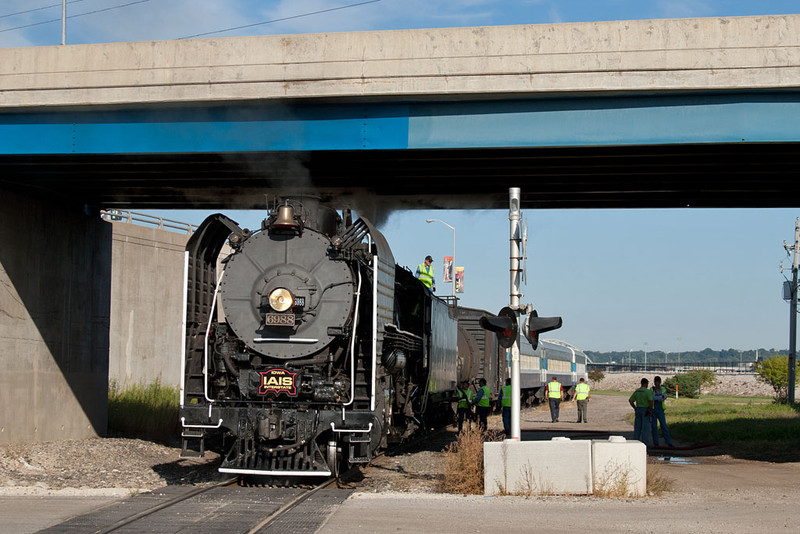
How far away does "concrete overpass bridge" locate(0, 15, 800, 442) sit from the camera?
477 inches

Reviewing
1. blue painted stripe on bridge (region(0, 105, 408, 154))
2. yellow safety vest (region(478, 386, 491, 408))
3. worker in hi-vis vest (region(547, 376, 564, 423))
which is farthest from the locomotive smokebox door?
worker in hi-vis vest (region(547, 376, 564, 423))

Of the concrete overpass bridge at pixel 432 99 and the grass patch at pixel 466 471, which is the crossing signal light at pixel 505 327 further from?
the concrete overpass bridge at pixel 432 99

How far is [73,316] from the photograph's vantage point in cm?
1688

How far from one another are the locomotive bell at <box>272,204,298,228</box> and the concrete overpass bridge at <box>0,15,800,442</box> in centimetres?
181

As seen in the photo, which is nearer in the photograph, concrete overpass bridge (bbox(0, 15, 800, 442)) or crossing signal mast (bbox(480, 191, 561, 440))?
crossing signal mast (bbox(480, 191, 561, 440))

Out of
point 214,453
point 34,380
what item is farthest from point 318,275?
point 34,380

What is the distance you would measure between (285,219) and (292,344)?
1656mm

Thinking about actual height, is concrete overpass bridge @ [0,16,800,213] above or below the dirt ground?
above

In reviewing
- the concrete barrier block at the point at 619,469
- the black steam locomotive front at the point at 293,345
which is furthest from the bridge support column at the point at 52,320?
the concrete barrier block at the point at 619,469

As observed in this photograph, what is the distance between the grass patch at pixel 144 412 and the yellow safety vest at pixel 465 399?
21.0ft

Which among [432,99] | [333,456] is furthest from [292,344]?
[432,99]

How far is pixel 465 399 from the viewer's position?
19.6 meters

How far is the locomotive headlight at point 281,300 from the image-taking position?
440 inches

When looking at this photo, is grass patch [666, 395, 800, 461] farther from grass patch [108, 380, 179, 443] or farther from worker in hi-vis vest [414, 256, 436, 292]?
grass patch [108, 380, 179, 443]
